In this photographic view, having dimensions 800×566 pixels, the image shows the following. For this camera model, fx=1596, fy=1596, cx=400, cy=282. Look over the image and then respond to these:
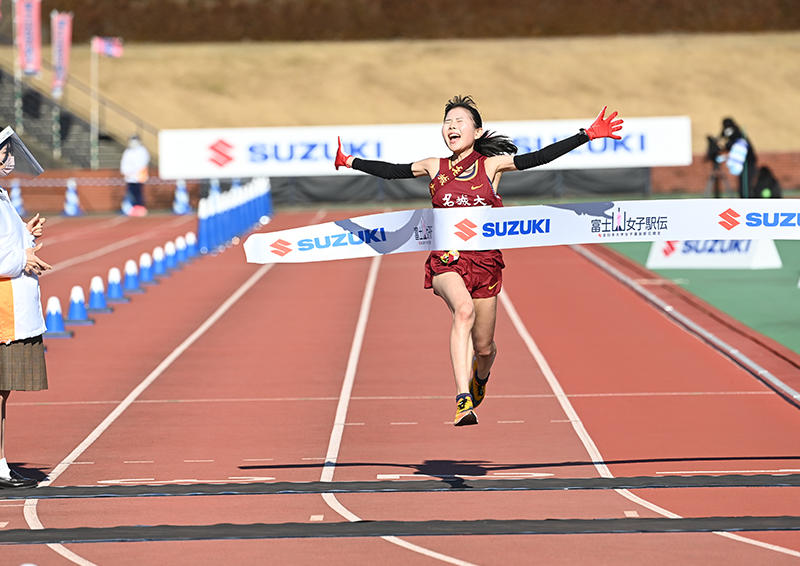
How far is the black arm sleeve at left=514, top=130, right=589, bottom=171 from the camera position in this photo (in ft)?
30.7

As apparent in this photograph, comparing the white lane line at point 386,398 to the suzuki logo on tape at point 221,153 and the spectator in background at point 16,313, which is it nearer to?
the spectator in background at point 16,313

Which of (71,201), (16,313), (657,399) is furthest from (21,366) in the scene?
(71,201)

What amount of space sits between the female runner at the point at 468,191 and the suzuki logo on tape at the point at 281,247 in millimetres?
741

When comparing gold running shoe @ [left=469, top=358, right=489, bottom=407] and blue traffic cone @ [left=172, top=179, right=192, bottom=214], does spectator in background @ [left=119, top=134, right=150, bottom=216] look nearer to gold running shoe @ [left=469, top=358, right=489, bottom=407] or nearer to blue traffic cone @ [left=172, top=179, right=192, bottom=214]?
blue traffic cone @ [left=172, top=179, right=192, bottom=214]

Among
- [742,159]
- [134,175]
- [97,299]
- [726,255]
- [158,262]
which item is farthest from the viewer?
[134,175]

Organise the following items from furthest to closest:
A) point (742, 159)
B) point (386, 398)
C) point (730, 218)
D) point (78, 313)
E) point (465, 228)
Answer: point (742, 159) → point (78, 313) → point (386, 398) → point (730, 218) → point (465, 228)

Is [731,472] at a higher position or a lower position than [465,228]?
lower

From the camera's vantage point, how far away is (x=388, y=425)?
12.4m

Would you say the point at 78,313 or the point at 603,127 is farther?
the point at 78,313

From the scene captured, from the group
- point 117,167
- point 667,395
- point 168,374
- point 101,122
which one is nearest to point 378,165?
point 667,395

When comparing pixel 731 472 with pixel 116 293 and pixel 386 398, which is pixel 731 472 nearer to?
pixel 386 398

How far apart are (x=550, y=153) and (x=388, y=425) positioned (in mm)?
3665

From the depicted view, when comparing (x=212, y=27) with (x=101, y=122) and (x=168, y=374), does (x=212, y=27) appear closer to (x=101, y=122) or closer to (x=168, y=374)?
(x=101, y=122)

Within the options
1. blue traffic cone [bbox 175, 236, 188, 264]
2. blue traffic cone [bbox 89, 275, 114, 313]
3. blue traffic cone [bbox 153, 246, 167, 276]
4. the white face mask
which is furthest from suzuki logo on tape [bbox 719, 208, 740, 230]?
blue traffic cone [bbox 175, 236, 188, 264]
